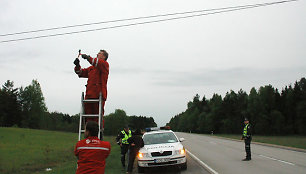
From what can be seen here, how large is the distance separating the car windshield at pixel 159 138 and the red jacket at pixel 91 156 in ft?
27.4

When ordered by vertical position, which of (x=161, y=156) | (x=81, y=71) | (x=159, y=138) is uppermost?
(x=81, y=71)

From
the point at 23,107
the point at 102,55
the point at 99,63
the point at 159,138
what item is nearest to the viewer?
the point at 99,63

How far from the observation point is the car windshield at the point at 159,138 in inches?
480

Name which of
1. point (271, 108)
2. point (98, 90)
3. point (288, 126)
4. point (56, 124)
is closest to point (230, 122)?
point (271, 108)

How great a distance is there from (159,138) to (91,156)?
8786 millimetres

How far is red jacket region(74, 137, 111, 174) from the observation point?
12.6 ft

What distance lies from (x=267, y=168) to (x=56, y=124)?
132m

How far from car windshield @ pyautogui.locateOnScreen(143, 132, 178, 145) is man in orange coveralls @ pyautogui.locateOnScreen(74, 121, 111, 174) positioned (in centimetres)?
834

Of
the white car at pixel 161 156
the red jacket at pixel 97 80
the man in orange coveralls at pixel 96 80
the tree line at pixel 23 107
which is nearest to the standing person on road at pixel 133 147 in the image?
the white car at pixel 161 156

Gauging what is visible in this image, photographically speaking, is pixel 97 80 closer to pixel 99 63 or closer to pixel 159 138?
pixel 99 63

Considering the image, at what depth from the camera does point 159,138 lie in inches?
491

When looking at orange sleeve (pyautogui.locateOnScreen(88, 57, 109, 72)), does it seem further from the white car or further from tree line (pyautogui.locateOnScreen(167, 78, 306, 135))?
tree line (pyautogui.locateOnScreen(167, 78, 306, 135))

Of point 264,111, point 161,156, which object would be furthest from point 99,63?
point 264,111

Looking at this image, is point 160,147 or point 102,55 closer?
point 102,55
